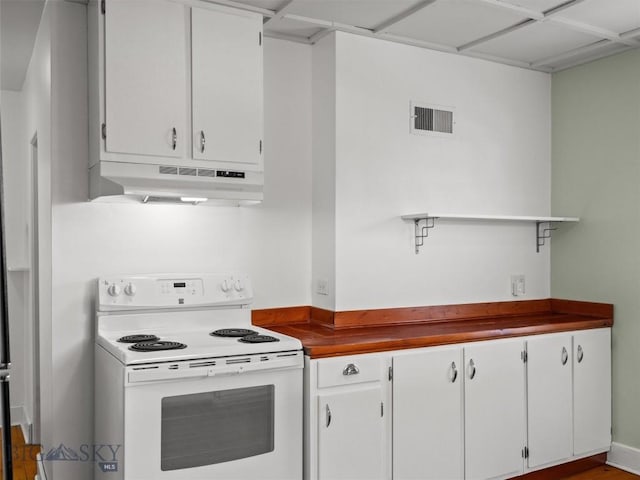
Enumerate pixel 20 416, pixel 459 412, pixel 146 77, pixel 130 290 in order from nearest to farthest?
1. pixel 146 77
2. pixel 130 290
3. pixel 459 412
4. pixel 20 416

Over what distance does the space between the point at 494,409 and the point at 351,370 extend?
0.95 meters

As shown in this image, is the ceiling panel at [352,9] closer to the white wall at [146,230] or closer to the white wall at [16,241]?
the white wall at [146,230]

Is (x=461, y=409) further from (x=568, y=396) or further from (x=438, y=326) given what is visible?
(x=568, y=396)

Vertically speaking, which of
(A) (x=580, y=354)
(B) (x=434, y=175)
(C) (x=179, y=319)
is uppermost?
(B) (x=434, y=175)

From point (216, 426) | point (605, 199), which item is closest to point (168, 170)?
point (216, 426)

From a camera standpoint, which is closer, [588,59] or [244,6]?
[244,6]

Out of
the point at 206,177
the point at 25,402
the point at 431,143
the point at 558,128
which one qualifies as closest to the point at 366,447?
the point at 206,177

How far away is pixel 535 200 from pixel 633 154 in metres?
0.67

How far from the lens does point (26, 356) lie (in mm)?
4469

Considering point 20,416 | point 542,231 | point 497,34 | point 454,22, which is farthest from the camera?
point 20,416

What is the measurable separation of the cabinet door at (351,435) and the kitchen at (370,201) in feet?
2.15

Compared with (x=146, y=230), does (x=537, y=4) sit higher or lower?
higher

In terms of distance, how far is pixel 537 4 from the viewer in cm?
299

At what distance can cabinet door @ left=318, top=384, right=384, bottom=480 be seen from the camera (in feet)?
8.92
